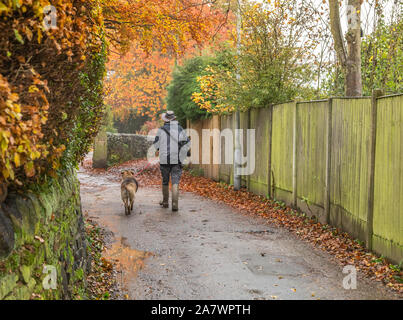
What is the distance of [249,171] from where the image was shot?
41.8ft

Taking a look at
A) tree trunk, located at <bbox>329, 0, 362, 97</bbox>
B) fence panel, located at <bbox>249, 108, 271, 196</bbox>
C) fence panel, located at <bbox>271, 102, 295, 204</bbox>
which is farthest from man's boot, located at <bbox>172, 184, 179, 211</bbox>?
tree trunk, located at <bbox>329, 0, 362, 97</bbox>

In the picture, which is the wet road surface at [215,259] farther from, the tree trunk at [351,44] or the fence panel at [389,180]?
the tree trunk at [351,44]

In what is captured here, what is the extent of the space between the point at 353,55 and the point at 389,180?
14.9 ft

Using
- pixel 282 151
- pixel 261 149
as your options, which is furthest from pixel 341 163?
pixel 261 149

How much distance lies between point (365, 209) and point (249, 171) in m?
6.29

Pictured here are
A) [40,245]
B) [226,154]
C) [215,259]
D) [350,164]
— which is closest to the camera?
[40,245]

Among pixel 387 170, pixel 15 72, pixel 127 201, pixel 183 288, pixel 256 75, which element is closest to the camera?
pixel 15 72

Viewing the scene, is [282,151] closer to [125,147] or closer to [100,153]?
[100,153]

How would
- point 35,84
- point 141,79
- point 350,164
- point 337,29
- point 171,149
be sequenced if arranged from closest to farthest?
point 35,84 < point 350,164 < point 337,29 < point 171,149 < point 141,79

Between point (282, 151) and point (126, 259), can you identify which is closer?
point (126, 259)

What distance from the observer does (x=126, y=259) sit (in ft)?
20.6

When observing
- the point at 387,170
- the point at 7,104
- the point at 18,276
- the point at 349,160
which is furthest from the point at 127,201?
the point at 7,104
